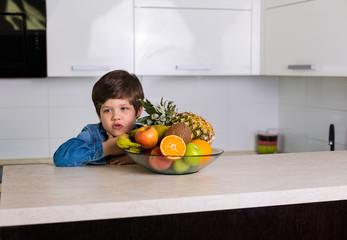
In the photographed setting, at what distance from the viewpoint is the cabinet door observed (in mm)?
2588

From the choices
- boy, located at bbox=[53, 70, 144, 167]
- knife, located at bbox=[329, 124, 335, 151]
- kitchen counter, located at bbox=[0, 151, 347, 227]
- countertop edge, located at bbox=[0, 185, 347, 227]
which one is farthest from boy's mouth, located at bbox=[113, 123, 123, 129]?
knife, located at bbox=[329, 124, 335, 151]

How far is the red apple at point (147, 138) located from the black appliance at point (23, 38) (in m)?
1.32

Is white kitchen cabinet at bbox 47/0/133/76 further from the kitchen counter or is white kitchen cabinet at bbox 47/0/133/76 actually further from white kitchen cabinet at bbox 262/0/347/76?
the kitchen counter

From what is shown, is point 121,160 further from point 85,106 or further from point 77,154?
point 85,106

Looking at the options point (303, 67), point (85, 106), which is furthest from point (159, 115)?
point (85, 106)

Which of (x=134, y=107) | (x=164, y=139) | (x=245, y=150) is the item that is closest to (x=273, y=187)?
(x=164, y=139)

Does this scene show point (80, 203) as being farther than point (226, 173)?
No

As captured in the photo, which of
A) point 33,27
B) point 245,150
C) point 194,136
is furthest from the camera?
point 245,150

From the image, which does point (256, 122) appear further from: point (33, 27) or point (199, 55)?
point (33, 27)

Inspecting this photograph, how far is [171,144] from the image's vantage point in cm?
130

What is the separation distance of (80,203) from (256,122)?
2.25m

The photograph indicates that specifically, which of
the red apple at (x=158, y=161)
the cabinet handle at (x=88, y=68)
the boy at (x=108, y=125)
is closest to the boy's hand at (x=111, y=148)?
the boy at (x=108, y=125)

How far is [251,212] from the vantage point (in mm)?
1324

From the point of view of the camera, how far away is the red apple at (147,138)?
1355mm
